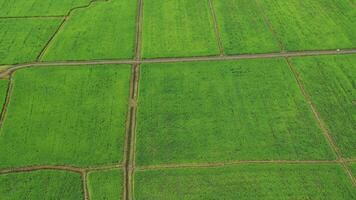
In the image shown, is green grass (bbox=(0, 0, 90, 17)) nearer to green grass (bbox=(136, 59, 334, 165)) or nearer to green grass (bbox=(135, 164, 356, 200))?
green grass (bbox=(136, 59, 334, 165))

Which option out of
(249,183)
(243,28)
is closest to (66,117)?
A: (249,183)

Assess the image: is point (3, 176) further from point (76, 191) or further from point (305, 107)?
point (305, 107)

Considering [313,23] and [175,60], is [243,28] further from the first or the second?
[175,60]

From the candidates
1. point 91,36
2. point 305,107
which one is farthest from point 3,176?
point 305,107

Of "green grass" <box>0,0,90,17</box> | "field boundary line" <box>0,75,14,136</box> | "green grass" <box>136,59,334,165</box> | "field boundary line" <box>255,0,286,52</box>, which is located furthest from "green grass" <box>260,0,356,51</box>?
"field boundary line" <box>0,75,14,136</box>

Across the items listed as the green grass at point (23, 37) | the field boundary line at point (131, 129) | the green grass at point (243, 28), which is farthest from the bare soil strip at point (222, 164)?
the green grass at point (23, 37)

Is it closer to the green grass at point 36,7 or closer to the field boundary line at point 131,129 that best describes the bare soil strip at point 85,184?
the field boundary line at point 131,129
